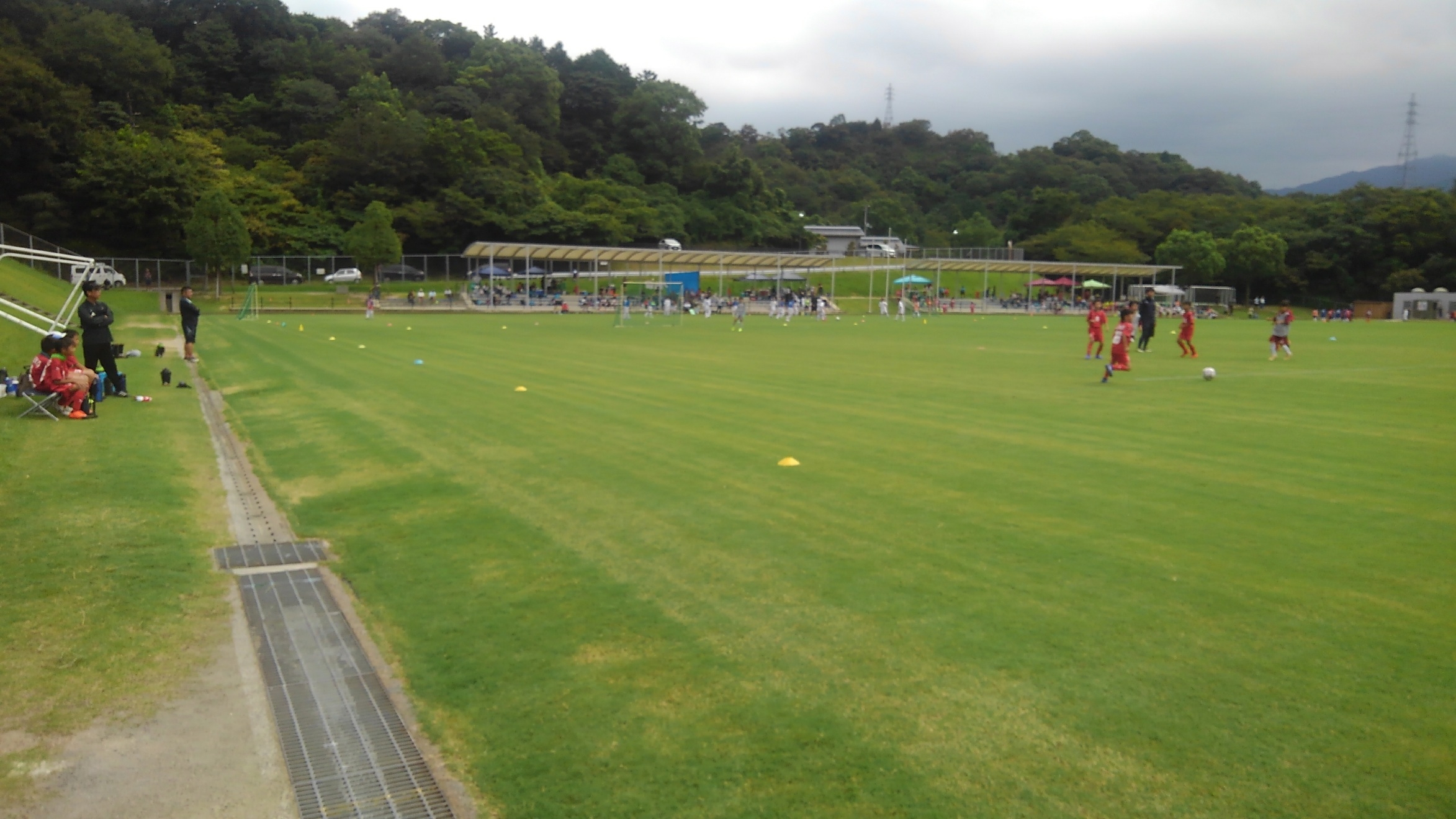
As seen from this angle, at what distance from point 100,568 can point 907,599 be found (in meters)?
5.68

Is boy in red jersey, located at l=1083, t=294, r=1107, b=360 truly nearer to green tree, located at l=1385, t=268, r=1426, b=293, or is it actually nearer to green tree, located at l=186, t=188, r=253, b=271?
green tree, located at l=186, t=188, r=253, b=271

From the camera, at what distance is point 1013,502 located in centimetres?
851

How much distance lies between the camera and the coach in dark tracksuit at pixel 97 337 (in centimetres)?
1511

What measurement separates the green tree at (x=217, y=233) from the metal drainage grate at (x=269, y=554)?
5965cm

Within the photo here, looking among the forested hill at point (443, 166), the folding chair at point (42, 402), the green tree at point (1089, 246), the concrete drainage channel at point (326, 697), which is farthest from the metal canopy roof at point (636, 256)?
the concrete drainage channel at point (326, 697)

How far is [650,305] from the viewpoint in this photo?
55.2m

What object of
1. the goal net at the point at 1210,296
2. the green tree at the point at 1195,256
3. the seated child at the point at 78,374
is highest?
the green tree at the point at 1195,256

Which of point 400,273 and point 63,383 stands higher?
point 400,273

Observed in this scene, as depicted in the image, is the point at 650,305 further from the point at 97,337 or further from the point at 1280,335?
the point at 97,337

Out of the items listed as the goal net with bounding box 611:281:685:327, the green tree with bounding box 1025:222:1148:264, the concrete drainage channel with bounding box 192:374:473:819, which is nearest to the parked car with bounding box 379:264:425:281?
the goal net with bounding box 611:281:685:327

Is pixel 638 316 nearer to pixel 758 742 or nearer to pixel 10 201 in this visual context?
pixel 10 201

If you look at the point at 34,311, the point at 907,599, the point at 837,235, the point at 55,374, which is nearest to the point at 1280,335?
the point at 907,599

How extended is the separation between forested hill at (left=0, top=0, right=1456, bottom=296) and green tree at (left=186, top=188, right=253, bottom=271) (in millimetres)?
4956

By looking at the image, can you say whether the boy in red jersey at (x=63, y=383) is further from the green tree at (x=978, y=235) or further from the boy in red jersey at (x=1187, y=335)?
the green tree at (x=978, y=235)
